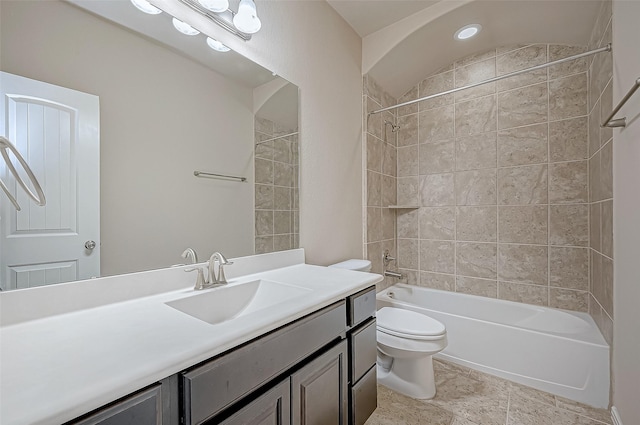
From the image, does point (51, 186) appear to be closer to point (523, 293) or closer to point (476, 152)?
point (476, 152)

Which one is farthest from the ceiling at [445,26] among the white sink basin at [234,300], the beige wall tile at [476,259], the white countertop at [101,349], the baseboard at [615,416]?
the baseboard at [615,416]

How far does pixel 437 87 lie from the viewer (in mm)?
2760

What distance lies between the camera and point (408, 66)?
2.57m

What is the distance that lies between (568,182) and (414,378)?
6.31 feet

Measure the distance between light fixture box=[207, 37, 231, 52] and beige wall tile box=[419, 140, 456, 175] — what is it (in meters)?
2.12

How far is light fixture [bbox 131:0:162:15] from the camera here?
1060 millimetres

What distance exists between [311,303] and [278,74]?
1.33 metres

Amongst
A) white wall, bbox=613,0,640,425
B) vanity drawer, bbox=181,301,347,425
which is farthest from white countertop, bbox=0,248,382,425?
white wall, bbox=613,0,640,425

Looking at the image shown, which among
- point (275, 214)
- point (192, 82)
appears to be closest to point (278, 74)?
point (192, 82)

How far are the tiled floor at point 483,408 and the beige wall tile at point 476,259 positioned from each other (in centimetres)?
91

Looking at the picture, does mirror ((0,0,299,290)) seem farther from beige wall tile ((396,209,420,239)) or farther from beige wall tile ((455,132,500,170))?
beige wall tile ((455,132,500,170))

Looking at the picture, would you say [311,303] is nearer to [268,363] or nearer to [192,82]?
[268,363]

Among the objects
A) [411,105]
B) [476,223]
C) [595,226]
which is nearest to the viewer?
[595,226]

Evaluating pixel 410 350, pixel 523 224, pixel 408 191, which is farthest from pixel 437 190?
pixel 410 350
